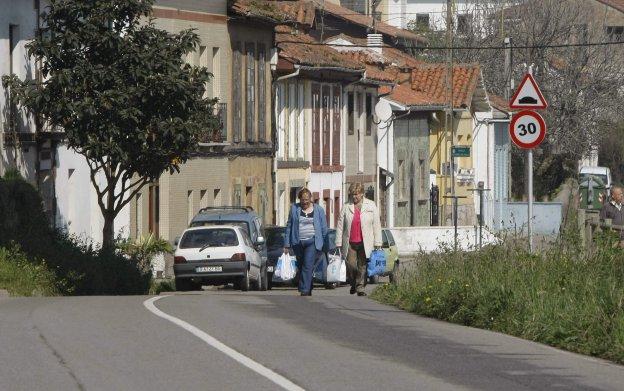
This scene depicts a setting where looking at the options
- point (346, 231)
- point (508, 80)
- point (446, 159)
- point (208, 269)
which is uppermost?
point (508, 80)

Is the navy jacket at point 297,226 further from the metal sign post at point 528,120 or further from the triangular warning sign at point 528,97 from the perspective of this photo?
the triangular warning sign at point 528,97

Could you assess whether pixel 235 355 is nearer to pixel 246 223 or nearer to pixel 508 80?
pixel 246 223

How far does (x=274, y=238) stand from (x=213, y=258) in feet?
18.5

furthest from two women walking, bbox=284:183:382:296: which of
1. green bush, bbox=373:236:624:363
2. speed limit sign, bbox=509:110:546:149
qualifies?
speed limit sign, bbox=509:110:546:149

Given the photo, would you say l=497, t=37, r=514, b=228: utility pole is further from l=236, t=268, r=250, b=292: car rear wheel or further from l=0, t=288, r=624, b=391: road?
l=0, t=288, r=624, b=391: road

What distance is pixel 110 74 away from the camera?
1289 inches

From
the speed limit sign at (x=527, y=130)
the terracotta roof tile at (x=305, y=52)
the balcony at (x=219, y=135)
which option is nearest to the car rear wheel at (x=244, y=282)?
the balcony at (x=219, y=135)

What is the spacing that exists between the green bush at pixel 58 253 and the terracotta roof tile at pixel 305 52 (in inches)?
Result: 839

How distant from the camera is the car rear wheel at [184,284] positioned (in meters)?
34.2

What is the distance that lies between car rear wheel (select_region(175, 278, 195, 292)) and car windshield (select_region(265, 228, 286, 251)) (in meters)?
4.55

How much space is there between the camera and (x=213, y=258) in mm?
34031

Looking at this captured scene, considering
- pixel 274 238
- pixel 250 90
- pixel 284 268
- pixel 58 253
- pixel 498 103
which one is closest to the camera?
pixel 284 268

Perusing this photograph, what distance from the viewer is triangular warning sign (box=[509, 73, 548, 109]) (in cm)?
2127

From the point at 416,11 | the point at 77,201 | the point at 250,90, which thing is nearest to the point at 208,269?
the point at 77,201
